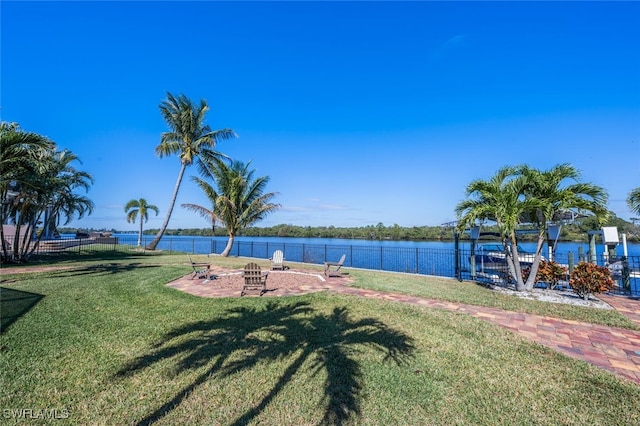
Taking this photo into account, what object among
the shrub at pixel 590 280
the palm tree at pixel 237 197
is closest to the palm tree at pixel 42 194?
the palm tree at pixel 237 197

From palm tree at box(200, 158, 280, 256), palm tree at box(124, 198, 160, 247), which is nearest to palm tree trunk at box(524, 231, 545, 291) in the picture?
palm tree at box(200, 158, 280, 256)

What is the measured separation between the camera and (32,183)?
984cm

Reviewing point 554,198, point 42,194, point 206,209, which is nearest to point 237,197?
point 206,209

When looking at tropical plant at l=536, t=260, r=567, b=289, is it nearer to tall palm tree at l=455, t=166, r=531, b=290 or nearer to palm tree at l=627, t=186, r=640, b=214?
tall palm tree at l=455, t=166, r=531, b=290

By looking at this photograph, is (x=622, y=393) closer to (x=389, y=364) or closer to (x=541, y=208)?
(x=389, y=364)

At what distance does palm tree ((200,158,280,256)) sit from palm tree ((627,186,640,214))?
55.4ft

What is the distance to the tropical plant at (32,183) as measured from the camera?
28.9 feet

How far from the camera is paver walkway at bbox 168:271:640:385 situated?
382cm

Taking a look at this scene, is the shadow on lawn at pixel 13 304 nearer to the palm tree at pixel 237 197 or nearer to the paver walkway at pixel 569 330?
the paver walkway at pixel 569 330

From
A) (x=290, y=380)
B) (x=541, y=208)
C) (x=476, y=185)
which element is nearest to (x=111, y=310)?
(x=290, y=380)

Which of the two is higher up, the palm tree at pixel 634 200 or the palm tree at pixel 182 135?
the palm tree at pixel 182 135

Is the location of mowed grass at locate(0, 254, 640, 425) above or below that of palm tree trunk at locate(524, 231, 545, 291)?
below

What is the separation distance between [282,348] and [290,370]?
631mm

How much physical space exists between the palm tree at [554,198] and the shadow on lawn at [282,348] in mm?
5988
